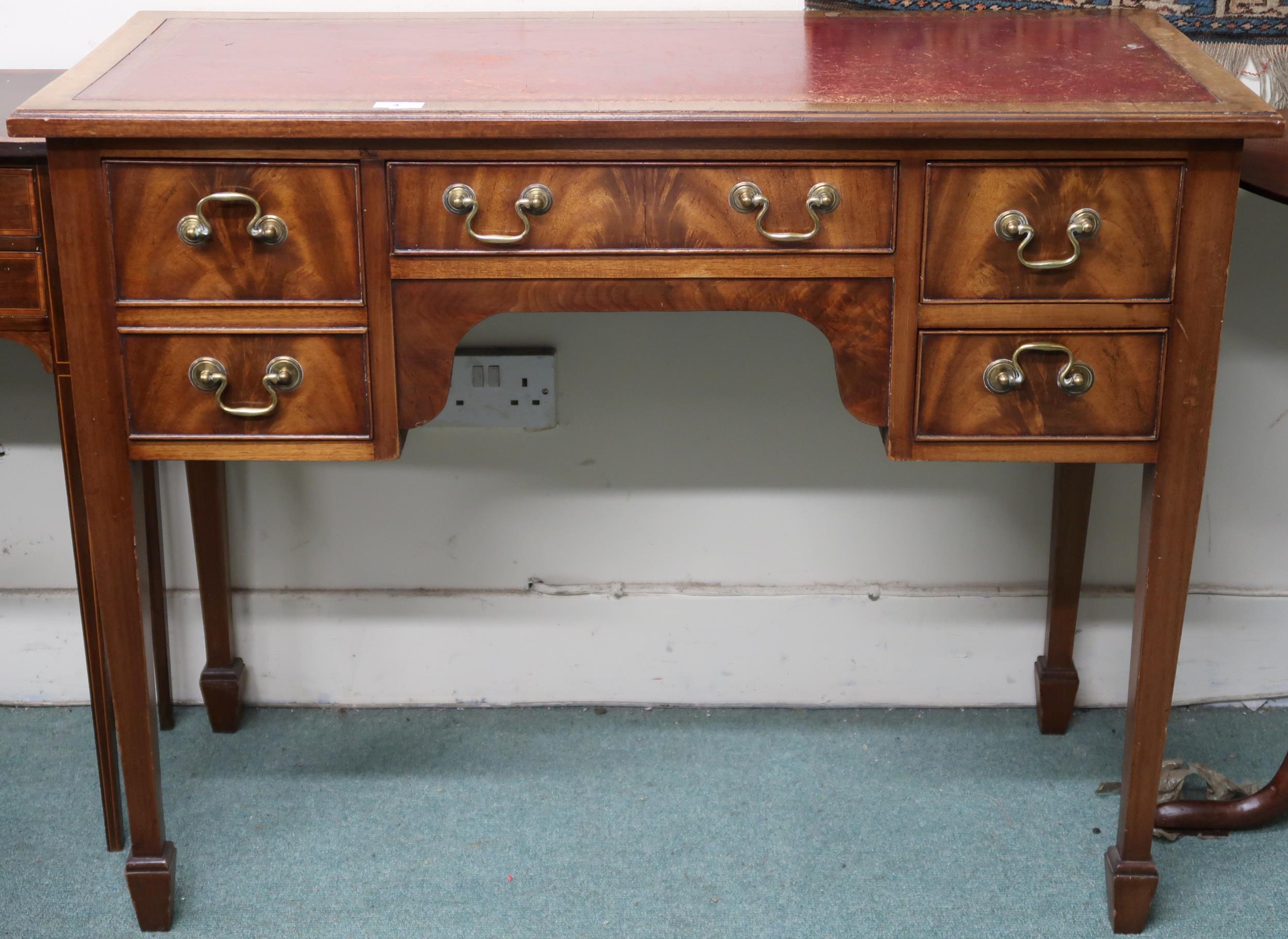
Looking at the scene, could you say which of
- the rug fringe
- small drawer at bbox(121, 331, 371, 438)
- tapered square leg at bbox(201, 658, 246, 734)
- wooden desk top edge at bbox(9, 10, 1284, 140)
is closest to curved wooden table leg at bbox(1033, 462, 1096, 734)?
the rug fringe

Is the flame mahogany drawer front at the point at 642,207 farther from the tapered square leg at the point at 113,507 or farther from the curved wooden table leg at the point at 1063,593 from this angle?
the curved wooden table leg at the point at 1063,593

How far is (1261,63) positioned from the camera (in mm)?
1446

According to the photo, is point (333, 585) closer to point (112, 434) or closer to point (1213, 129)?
point (112, 434)

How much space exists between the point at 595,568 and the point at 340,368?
24.9 inches

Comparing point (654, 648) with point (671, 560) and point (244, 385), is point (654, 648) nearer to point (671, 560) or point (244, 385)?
point (671, 560)

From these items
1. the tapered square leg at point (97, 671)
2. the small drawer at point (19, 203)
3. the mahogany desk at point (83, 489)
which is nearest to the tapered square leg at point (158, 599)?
the mahogany desk at point (83, 489)

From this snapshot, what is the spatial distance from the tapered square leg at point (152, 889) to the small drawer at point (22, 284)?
1.84ft

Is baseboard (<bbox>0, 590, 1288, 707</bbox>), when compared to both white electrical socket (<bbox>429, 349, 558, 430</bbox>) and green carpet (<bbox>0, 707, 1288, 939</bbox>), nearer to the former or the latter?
green carpet (<bbox>0, 707, 1288, 939</bbox>)

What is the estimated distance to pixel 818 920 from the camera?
135cm

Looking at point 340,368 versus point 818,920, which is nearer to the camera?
point 340,368

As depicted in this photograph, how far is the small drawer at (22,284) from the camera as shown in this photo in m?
1.22

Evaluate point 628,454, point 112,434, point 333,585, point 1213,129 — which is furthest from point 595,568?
point 1213,129

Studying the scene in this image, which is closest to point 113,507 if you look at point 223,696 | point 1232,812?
point 223,696

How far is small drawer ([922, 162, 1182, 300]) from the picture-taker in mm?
1115
